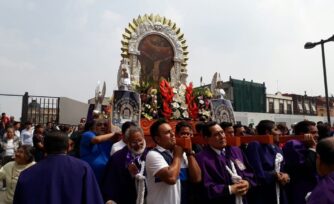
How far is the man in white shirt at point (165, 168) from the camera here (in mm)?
3004

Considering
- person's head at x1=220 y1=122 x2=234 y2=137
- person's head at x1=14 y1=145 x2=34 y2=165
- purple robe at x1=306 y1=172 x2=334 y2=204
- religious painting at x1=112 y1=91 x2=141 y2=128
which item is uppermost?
religious painting at x1=112 y1=91 x2=141 y2=128

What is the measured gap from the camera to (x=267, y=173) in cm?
404

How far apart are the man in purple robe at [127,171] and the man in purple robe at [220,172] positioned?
25.4 inches

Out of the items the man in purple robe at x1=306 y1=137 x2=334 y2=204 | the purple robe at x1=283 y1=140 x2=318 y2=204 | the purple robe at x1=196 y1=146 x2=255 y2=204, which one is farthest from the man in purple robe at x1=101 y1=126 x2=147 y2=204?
the purple robe at x1=283 y1=140 x2=318 y2=204

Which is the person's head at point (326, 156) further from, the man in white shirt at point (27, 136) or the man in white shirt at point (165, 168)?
the man in white shirt at point (27, 136)

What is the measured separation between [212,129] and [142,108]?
681cm

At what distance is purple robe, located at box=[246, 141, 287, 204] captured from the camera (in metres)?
4.06

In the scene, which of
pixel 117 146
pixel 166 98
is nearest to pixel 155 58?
pixel 166 98

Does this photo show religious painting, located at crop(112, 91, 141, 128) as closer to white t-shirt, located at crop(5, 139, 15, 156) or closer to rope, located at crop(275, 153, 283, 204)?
white t-shirt, located at crop(5, 139, 15, 156)

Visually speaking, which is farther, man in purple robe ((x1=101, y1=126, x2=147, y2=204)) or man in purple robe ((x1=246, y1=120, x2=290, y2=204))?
man in purple robe ((x1=246, y1=120, x2=290, y2=204))

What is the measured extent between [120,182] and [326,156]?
196 centimetres

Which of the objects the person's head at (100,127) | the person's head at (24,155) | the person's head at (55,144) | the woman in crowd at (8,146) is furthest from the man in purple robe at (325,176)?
the woman in crowd at (8,146)

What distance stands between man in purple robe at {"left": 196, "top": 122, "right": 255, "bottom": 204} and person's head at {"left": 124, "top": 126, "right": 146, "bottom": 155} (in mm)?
620

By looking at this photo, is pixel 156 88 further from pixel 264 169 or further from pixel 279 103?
pixel 279 103
